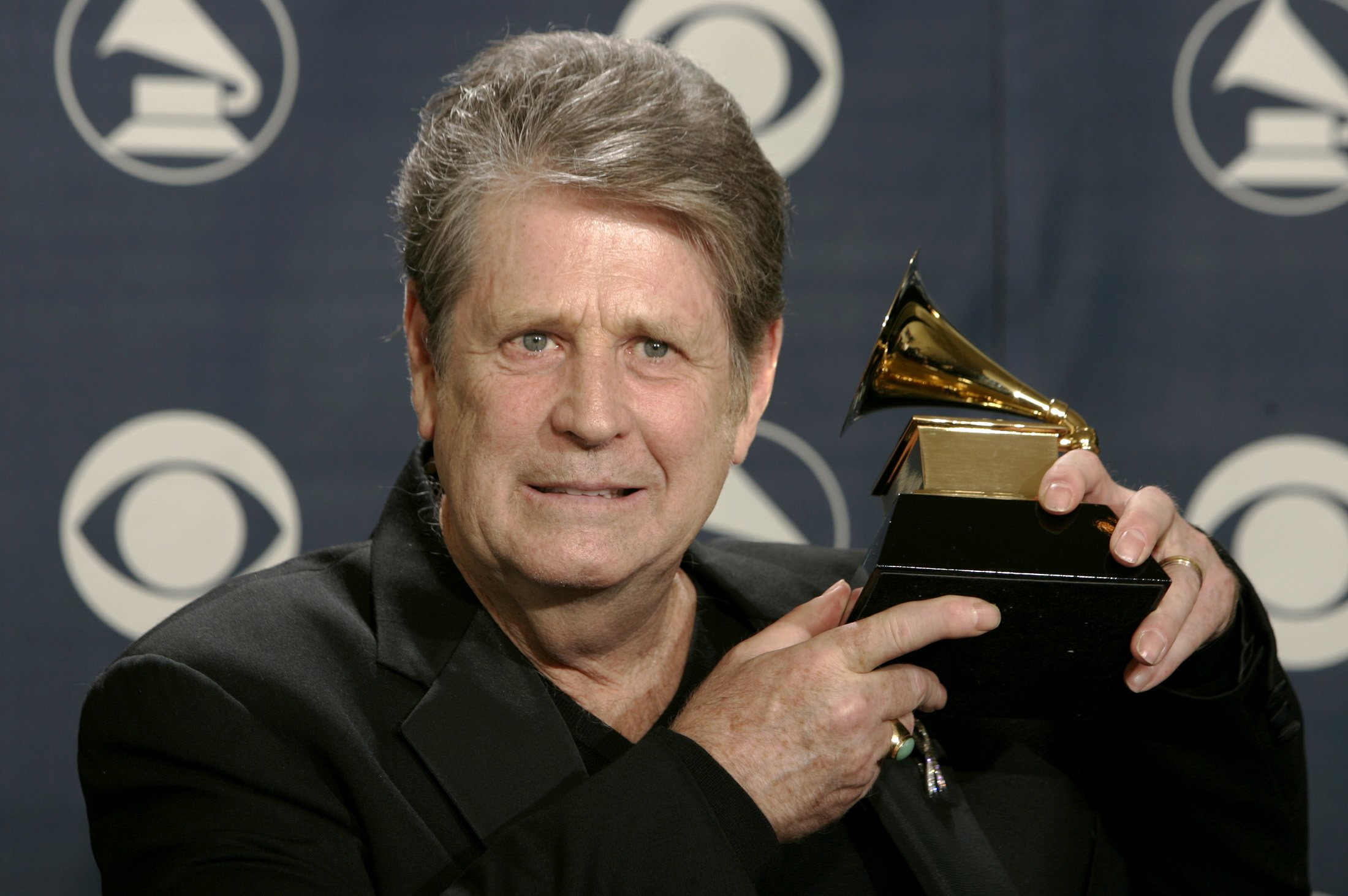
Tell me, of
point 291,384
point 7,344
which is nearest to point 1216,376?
point 291,384

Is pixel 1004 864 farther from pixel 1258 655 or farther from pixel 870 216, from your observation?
pixel 870 216

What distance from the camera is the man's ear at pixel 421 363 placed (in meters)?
1.68

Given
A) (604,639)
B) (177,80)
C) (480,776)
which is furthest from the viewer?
(177,80)

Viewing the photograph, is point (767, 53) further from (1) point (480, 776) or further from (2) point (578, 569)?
(1) point (480, 776)

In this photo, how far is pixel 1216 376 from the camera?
Answer: 2566 mm

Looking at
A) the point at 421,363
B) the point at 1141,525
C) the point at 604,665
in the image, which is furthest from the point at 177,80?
the point at 1141,525

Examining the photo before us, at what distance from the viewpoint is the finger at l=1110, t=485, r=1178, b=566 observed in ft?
4.58

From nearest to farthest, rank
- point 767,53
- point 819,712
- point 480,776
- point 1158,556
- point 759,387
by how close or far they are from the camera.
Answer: point 819,712 < point 480,776 < point 1158,556 < point 759,387 < point 767,53

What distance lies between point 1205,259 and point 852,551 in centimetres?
102

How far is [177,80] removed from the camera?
7.76 feet

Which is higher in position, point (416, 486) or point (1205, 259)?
point (1205, 259)

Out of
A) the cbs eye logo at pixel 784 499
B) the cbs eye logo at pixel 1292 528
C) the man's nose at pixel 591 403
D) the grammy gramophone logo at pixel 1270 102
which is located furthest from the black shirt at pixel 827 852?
the grammy gramophone logo at pixel 1270 102

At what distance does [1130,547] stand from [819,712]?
389 mm

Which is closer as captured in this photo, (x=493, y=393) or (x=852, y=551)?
(x=493, y=393)
